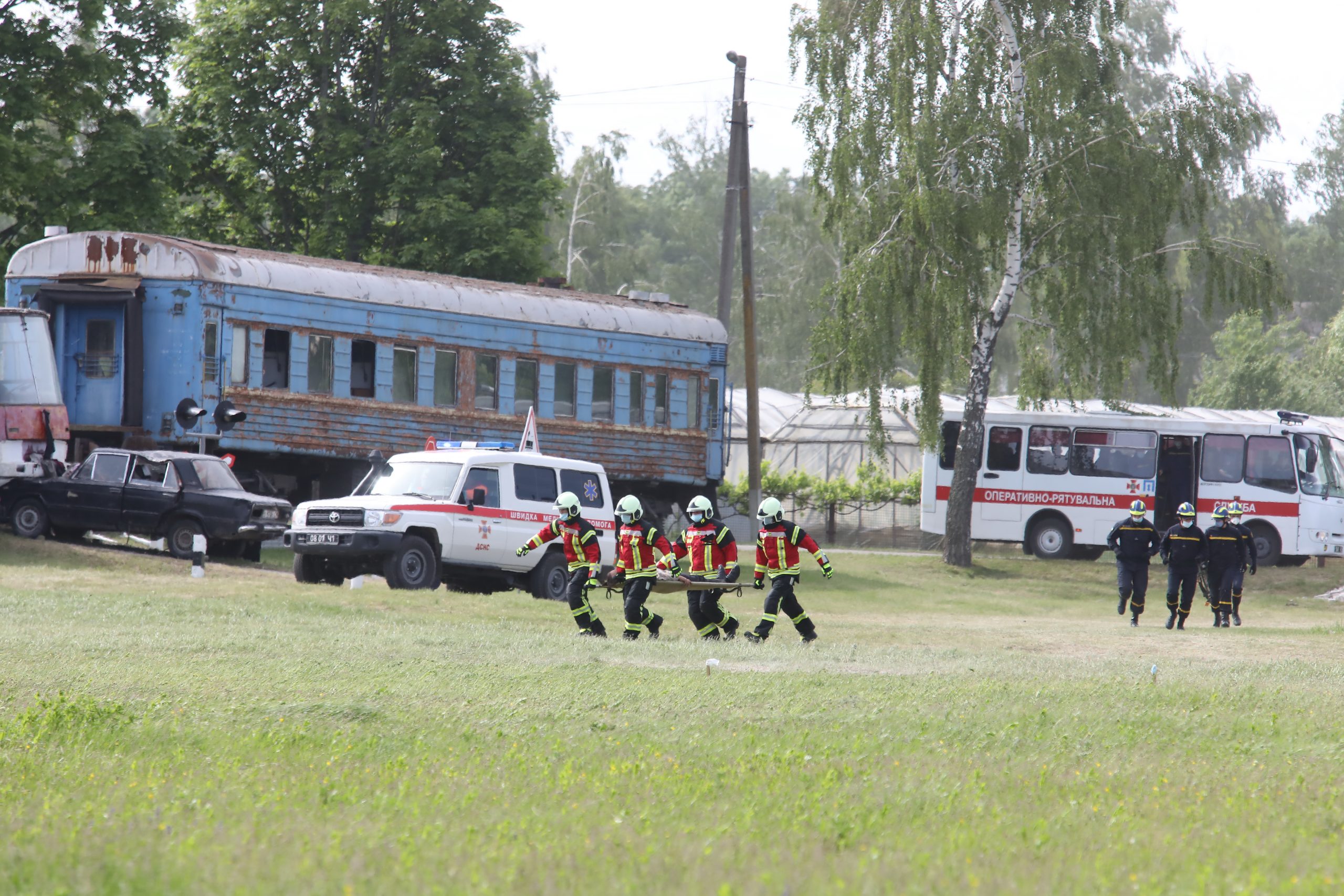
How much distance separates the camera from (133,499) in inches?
882

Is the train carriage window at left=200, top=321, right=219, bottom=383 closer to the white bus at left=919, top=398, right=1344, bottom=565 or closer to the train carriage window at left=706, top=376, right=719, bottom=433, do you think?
the train carriage window at left=706, top=376, right=719, bottom=433

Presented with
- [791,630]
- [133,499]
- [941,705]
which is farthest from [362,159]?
[941,705]

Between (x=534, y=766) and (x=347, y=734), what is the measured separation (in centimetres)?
142

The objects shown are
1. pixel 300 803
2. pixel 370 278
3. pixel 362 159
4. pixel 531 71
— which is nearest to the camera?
pixel 300 803

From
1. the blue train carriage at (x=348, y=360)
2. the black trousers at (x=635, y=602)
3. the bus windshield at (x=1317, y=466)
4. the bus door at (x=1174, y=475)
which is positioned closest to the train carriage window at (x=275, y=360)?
the blue train carriage at (x=348, y=360)

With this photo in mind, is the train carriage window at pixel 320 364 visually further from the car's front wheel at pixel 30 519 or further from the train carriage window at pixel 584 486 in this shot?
the train carriage window at pixel 584 486

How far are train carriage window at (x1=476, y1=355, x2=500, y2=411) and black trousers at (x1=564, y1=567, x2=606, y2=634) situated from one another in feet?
37.9

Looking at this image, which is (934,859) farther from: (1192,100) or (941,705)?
(1192,100)

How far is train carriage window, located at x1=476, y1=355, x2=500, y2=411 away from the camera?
27.2m

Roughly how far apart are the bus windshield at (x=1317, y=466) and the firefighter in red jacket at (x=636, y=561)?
19.9 metres

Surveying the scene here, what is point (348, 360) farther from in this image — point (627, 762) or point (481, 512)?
point (627, 762)

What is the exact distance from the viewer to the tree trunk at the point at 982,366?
2881 centimetres

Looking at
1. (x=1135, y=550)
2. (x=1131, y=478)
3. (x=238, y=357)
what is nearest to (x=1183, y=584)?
(x=1135, y=550)

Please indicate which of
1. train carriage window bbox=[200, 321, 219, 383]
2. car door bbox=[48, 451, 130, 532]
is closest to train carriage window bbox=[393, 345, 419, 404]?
train carriage window bbox=[200, 321, 219, 383]
